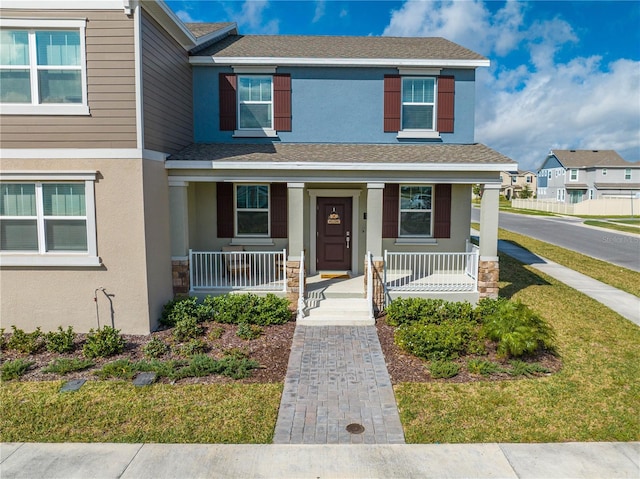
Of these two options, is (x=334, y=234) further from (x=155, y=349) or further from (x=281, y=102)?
(x=155, y=349)

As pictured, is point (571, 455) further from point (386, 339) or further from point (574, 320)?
point (574, 320)

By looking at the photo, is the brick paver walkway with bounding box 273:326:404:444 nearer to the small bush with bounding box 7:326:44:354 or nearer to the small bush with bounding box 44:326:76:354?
the small bush with bounding box 44:326:76:354

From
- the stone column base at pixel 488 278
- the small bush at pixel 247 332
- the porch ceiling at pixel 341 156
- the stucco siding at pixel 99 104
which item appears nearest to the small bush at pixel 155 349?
the small bush at pixel 247 332

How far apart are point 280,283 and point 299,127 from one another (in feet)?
14.0

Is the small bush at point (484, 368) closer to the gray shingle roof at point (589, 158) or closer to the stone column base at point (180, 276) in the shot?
the stone column base at point (180, 276)

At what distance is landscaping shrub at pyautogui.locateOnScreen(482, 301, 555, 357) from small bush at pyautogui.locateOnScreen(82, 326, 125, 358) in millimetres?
6776

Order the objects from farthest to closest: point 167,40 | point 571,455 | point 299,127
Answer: point 299,127 → point 167,40 → point 571,455

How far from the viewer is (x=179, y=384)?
7.08 m

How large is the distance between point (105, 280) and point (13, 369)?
2248mm

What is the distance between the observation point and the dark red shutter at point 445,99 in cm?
1205

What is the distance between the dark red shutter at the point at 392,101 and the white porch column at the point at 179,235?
5566 millimetres

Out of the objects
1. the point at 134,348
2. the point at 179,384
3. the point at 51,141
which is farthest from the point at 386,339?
the point at 51,141

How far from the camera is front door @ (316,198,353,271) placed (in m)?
12.8

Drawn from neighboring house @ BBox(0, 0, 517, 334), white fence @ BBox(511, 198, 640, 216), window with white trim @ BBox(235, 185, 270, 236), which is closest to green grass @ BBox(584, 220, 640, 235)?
white fence @ BBox(511, 198, 640, 216)
